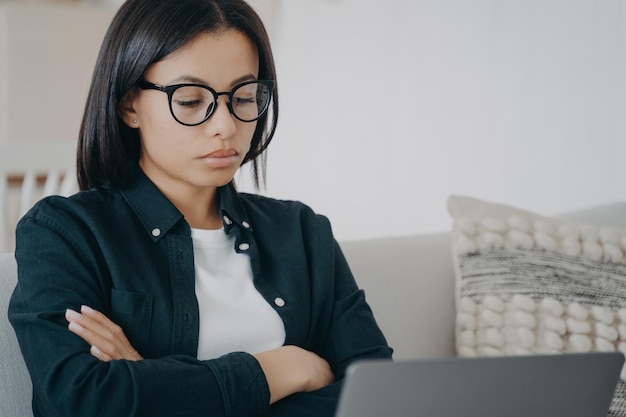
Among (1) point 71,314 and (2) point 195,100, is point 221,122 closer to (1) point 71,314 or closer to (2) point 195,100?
(2) point 195,100

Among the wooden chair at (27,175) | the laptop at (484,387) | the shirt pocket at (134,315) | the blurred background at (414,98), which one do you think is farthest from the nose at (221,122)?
the blurred background at (414,98)

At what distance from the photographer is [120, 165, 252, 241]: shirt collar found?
1508 millimetres

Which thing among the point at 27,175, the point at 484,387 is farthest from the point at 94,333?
the point at 27,175

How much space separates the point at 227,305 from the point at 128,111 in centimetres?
37

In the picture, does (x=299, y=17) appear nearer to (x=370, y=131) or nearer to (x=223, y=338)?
(x=370, y=131)

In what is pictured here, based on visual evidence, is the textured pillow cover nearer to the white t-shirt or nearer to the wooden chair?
the white t-shirt

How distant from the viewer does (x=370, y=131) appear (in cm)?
360

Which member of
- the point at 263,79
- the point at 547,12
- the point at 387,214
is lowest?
the point at 387,214

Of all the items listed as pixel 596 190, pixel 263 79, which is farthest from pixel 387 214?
pixel 263 79

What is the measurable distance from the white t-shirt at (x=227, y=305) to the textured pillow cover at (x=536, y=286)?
54cm

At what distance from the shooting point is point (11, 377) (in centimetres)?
146

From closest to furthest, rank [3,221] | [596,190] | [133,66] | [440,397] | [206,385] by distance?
[440,397] < [206,385] < [133,66] < [3,221] < [596,190]

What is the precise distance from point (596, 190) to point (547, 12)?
0.59 m

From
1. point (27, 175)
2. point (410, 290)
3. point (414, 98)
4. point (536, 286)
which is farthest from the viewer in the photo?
point (414, 98)
